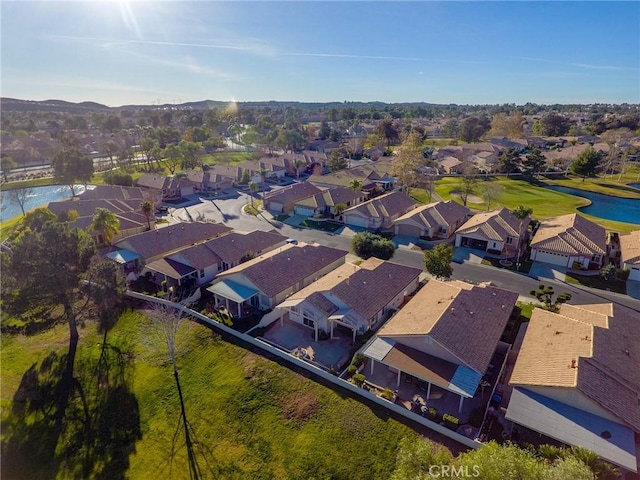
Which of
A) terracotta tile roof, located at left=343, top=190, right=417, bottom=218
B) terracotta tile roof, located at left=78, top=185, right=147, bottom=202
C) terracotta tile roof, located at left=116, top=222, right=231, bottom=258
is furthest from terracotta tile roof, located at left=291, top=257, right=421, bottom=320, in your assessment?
terracotta tile roof, located at left=78, top=185, right=147, bottom=202

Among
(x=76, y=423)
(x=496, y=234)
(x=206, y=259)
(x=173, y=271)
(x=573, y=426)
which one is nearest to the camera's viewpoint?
(x=573, y=426)

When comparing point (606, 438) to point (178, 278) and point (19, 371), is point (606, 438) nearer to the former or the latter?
point (178, 278)

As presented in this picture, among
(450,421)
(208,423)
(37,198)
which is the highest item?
(37,198)

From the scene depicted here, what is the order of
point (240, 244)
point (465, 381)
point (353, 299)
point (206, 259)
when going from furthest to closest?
point (240, 244), point (206, 259), point (353, 299), point (465, 381)

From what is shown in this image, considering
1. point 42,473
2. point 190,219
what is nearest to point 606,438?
point 42,473

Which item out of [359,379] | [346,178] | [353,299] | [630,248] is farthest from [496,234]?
[346,178]

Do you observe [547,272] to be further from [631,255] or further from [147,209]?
[147,209]

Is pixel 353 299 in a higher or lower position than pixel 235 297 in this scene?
higher
